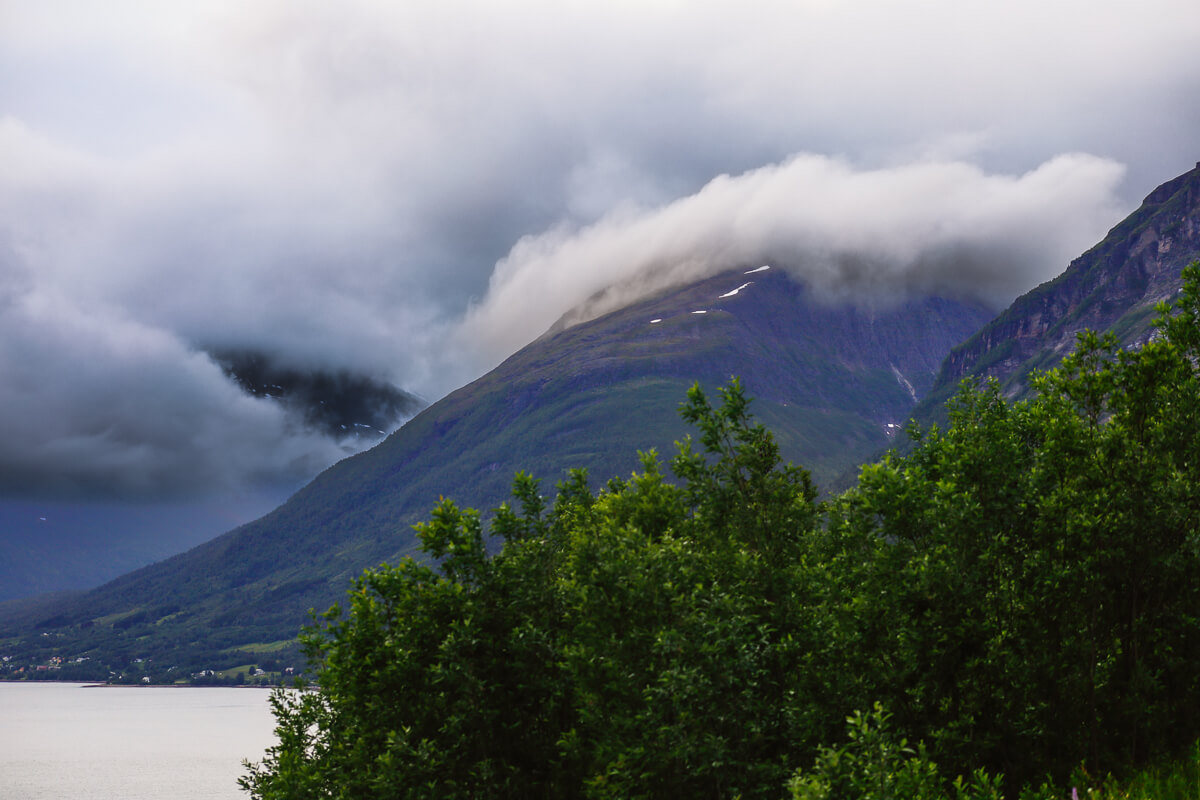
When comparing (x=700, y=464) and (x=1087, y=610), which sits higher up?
(x=700, y=464)

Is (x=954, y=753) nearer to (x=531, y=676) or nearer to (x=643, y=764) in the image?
(x=643, y=764)

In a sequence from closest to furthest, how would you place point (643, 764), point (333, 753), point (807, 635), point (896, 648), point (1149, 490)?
point (1149, 490)
point (896, 648)
point (643, 764)
point (807, 635)
point (333, 753)

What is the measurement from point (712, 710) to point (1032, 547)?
924cm

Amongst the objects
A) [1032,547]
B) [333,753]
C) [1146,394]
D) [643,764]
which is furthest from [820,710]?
[333,753]

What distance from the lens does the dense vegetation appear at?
74.9 ft

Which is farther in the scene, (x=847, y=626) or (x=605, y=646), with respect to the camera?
(x=605, y=646)

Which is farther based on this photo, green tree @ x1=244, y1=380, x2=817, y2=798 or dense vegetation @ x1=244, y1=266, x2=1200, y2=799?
green tree @ x1=244, y1=380, x2=817, y2=798

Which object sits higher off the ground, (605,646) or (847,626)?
(605,646)

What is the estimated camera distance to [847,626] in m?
24.2

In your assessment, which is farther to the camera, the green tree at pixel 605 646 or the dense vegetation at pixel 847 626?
the green tree at pixel 605 646

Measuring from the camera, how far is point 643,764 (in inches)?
1035

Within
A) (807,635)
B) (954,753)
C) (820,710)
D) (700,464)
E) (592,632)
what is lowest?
(954,753)

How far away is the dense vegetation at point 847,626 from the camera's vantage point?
899 inches

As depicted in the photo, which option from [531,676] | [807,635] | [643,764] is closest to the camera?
[643,764]
